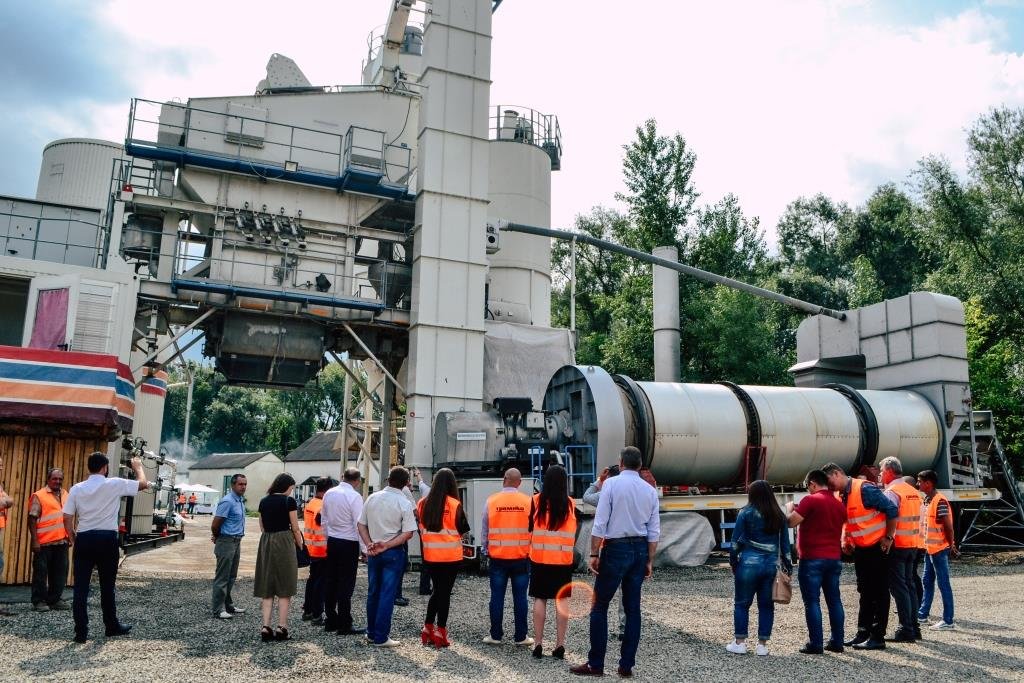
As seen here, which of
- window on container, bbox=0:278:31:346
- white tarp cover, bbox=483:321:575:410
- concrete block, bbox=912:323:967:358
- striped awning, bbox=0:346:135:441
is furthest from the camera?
white tarp cover, bbox=483:321:575:410

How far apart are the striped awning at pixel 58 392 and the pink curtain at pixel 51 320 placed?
1372 mm

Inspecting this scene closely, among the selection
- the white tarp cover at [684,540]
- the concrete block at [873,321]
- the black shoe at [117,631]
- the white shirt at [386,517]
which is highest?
the concrete block at [873,321]

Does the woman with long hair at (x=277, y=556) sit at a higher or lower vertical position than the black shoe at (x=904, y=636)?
higher

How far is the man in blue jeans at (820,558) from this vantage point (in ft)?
25.1

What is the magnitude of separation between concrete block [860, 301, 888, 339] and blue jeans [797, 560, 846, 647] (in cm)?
1318

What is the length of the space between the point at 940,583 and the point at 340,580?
6.97 m

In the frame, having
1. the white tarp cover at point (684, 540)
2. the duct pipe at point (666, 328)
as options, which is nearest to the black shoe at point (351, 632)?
the white tarp cover at point (684, 540)

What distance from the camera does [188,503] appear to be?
4762 centimetres

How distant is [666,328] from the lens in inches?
861

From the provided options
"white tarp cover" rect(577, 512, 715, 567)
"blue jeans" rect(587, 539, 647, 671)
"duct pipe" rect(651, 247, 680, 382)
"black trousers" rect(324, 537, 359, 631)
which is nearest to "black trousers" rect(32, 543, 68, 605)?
"black trousers" rect(324, 537, 359, 631)

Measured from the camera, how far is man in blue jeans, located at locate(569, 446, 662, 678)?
6.67m

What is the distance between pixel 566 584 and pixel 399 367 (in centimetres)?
1440

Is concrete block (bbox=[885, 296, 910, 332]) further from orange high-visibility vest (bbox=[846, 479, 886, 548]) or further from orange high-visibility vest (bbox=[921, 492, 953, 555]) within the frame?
orange high-visibility vest (bbox=[846, 479, 886, 548])

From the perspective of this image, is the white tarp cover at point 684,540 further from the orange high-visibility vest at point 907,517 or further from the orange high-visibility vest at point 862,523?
the orange high-visibility vest at point 862,523
